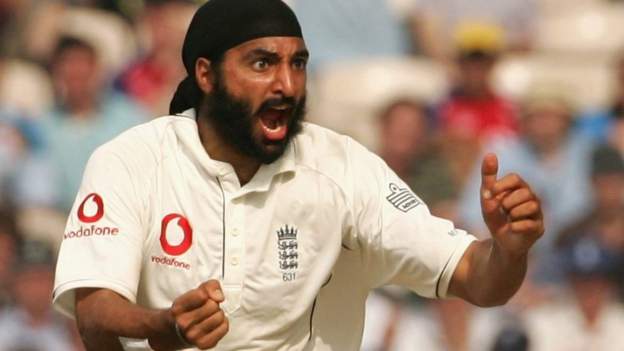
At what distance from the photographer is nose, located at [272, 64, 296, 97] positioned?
4855mm

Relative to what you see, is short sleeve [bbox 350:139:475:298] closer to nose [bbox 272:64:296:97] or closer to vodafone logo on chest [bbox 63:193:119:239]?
nose [bbox 272:64:296:97]

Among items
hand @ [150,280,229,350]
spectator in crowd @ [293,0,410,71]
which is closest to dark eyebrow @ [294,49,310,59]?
hand @ [150,280,229,350]

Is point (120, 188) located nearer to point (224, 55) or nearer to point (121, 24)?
point (224, 55)

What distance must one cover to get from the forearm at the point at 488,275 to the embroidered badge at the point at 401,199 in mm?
242

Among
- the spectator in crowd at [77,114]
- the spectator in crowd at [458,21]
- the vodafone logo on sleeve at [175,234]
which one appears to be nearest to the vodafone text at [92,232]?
the vodafone logo on sleeve at [175,234]

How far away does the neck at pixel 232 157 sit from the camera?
506cm

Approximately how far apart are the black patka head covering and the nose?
0.39 ft

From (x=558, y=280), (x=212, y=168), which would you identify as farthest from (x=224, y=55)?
(x=558, y=280)

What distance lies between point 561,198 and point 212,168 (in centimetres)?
537

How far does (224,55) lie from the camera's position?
16.4ft

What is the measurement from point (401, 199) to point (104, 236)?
1.00 metres

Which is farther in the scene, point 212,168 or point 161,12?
point 161,12

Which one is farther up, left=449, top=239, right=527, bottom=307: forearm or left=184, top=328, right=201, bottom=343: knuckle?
left=449, top=239, right=527, bottom=307: forearm

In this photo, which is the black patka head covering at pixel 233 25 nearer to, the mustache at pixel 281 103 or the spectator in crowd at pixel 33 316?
the mustache at pixel 281 103
